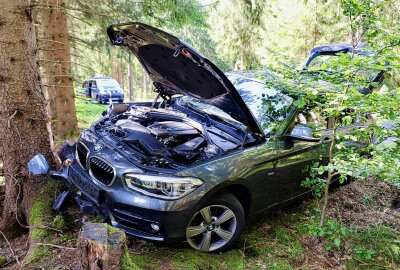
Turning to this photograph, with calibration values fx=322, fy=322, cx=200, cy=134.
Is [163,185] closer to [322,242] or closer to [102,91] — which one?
[322,242]

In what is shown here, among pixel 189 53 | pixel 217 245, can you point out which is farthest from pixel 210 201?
pixel 189 53

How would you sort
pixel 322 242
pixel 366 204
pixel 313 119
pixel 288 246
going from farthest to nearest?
pixel 366 204 < pixel 313 119 < pixel 322 242 < pixel 288 246

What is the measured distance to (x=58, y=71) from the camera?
22.7 ft

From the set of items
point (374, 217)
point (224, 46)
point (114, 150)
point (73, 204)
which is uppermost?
point (224, 46)

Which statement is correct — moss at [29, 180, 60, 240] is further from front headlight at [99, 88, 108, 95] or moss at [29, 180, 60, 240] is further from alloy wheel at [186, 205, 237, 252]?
front headlight at [99, 88, 108, 95]

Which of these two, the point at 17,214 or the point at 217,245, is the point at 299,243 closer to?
the point at 217,245

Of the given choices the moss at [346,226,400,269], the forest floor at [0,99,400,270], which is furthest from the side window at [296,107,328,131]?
the moss at [346,226,400,269]

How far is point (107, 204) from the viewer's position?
3010 mm

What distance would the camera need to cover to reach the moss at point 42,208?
3.33 metres

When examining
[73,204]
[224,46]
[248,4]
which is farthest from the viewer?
[224,46]

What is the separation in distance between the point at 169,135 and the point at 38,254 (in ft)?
5.79

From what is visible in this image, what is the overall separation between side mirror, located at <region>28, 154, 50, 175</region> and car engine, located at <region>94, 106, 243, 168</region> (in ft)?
2.22

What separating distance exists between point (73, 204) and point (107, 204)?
1.04 meters

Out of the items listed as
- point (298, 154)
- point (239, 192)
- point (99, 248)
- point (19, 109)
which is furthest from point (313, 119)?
point (19, 109)
